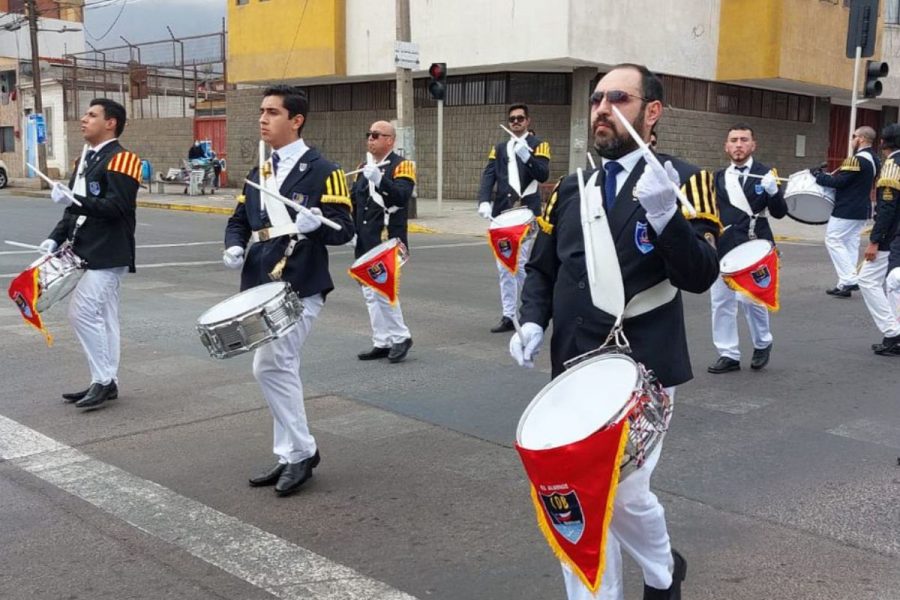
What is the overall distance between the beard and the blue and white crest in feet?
0.84

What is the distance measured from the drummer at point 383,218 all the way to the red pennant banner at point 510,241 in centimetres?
98

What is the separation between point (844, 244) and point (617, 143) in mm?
9094

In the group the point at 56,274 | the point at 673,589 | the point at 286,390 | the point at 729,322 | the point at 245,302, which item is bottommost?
the point at 673,589

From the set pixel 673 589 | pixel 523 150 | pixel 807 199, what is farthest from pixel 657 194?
pixel 807 199

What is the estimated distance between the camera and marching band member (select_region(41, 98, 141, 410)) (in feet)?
20.9

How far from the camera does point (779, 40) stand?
1026 inches

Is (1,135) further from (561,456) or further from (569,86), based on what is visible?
(561,456)

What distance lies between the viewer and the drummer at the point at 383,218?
25.8 ft

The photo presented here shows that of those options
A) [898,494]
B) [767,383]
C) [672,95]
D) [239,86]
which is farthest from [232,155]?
[898,494]

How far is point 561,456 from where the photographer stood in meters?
2.68

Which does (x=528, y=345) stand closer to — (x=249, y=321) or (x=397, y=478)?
(x=249, y=321)

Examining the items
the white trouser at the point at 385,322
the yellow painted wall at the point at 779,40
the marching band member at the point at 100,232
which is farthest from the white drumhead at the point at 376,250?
the yellow painted wall at the point at 779,40

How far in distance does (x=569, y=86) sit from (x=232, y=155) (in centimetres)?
1359

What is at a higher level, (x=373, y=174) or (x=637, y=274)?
(x=373, y=174)
